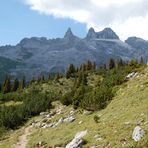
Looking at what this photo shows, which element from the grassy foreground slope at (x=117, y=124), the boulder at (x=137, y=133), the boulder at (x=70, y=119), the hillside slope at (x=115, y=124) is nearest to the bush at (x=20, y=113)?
the hillside slope at (x=115, y=124)

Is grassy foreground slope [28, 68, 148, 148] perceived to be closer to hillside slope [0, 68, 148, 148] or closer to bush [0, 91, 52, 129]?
hillside slope [0, 68, 148, 148]

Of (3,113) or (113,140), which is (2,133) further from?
(113,140)

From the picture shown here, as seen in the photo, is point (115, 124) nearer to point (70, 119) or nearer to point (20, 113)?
point (70, 119)

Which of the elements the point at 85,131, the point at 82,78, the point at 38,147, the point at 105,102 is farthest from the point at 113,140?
the point at 82,78

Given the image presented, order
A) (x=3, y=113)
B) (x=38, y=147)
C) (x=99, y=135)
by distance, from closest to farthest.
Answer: (x=99, y=135) → (x=38, y=147) → (x=3, y=113)

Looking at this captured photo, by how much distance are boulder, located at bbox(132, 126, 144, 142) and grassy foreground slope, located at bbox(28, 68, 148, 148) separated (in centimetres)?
30

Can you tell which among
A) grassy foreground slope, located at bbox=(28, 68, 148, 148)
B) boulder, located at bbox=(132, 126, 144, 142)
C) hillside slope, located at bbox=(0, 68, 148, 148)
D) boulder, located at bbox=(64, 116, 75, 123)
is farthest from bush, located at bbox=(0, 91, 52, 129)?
boulder, located at bbox=(132, 126, 144, 142)

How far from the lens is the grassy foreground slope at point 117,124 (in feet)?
91.8

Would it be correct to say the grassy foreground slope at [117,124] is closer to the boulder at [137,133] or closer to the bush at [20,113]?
the boulder at [137,133]

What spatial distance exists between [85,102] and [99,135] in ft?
59.7

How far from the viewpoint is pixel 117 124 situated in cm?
3186

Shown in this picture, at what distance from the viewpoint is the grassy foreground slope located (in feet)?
91.8

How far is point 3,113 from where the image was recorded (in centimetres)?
6172

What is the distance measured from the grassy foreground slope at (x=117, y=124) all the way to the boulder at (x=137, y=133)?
0.99 ft
